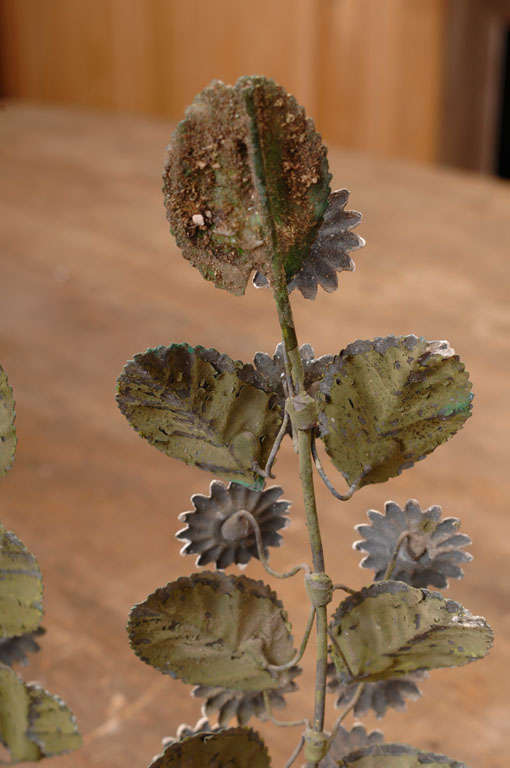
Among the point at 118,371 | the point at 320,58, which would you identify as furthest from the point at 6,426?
the point at 320,58

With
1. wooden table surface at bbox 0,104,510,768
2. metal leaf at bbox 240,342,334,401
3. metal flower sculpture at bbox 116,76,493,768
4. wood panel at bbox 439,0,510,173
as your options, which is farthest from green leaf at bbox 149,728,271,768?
wood panel at bbox 439,0,510,173

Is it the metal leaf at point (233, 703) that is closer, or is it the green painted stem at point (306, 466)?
the green painted stem at point (306, 466)

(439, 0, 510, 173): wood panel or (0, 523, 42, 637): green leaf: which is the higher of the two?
(439, 0, 510, 173): wood panel

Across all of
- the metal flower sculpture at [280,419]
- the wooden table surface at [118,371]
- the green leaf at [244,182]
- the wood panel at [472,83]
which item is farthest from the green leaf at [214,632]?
the wood panel at [472,83]

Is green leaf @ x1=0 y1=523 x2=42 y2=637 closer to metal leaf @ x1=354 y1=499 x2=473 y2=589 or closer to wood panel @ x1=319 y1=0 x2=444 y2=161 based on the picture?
metal leaf @ x1=354 y1=499 x2=473 y2=589

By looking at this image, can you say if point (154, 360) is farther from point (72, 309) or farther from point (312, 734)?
point (72, 309)

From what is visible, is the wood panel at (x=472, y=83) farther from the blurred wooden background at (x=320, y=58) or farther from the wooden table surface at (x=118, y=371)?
the wooden table surface at (x=118, y=371)
